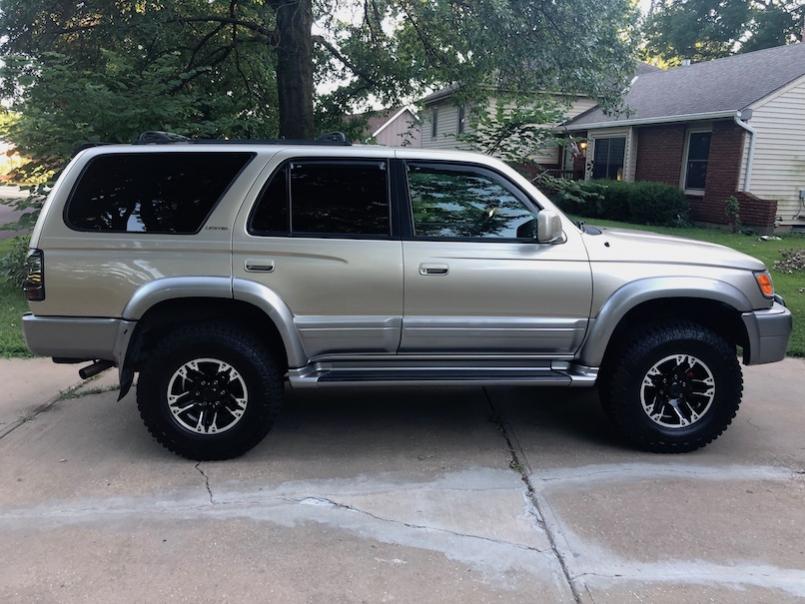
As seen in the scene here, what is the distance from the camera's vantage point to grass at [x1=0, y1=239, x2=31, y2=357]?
266 inches

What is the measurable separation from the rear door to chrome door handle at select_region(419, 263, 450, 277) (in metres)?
0.15

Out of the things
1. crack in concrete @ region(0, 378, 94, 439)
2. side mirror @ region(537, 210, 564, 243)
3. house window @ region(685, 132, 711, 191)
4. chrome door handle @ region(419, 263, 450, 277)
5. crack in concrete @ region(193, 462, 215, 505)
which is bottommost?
crack in concrete @ region(0, 378, 94, 439)

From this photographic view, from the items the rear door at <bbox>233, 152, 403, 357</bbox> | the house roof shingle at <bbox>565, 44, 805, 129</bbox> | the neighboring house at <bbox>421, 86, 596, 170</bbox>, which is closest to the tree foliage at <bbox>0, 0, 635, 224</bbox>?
the rear door at <bbox>233, 152, 403, 357</bbox>

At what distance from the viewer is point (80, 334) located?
413 cm

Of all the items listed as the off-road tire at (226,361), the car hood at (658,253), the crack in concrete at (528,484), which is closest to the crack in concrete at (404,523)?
the crack in concrete at (528,484)

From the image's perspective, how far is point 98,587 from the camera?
302cm

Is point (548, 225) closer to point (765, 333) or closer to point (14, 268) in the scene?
point (765, 333)

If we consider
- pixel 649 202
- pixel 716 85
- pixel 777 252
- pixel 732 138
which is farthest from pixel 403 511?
pixel 716 85

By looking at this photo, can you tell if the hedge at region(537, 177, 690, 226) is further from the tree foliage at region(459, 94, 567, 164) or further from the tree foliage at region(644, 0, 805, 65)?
the tree foliage at region(644, 0, 805, 65)

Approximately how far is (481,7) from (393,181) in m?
4.59

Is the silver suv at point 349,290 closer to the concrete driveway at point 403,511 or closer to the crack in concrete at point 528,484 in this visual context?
the concrete driveway at point 403,511

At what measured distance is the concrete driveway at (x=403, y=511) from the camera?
3066mm

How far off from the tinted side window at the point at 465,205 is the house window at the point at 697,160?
15.5 m

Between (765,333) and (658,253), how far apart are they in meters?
0.88
